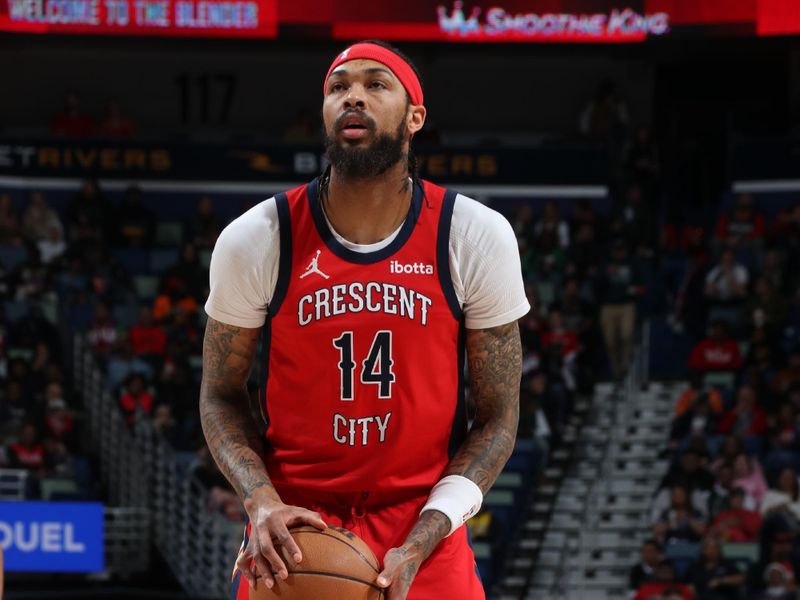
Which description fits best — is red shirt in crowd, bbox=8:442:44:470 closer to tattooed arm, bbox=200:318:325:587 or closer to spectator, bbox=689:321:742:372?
spectator, bbox=689:321:742:372

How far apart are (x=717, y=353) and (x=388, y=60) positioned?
11816mm

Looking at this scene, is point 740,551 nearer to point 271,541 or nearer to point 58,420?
point 58,420

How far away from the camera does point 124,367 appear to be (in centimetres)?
1497

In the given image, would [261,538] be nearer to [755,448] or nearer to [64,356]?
[755,448]

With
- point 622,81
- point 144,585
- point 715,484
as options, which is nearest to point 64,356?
point 144,585

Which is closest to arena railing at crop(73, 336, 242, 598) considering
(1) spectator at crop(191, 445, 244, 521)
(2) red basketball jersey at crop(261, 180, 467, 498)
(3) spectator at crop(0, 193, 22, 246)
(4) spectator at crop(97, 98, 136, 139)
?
(1) spectator at crop(191, 445, 244, 521)

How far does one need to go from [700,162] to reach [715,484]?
285 inches

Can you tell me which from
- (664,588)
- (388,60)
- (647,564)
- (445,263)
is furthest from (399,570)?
(647,564)

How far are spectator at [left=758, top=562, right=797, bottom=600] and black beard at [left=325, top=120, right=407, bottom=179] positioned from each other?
892 centimetres

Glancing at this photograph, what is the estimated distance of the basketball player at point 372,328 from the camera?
3670 millimetres

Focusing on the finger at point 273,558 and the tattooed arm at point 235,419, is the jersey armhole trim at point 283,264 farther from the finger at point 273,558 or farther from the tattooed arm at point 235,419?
the finger at point 273,558

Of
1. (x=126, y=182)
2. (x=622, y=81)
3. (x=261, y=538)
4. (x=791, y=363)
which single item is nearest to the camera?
(x=261, y=538)

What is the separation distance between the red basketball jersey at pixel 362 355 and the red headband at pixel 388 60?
0.95 feet

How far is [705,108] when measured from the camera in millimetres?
19891
